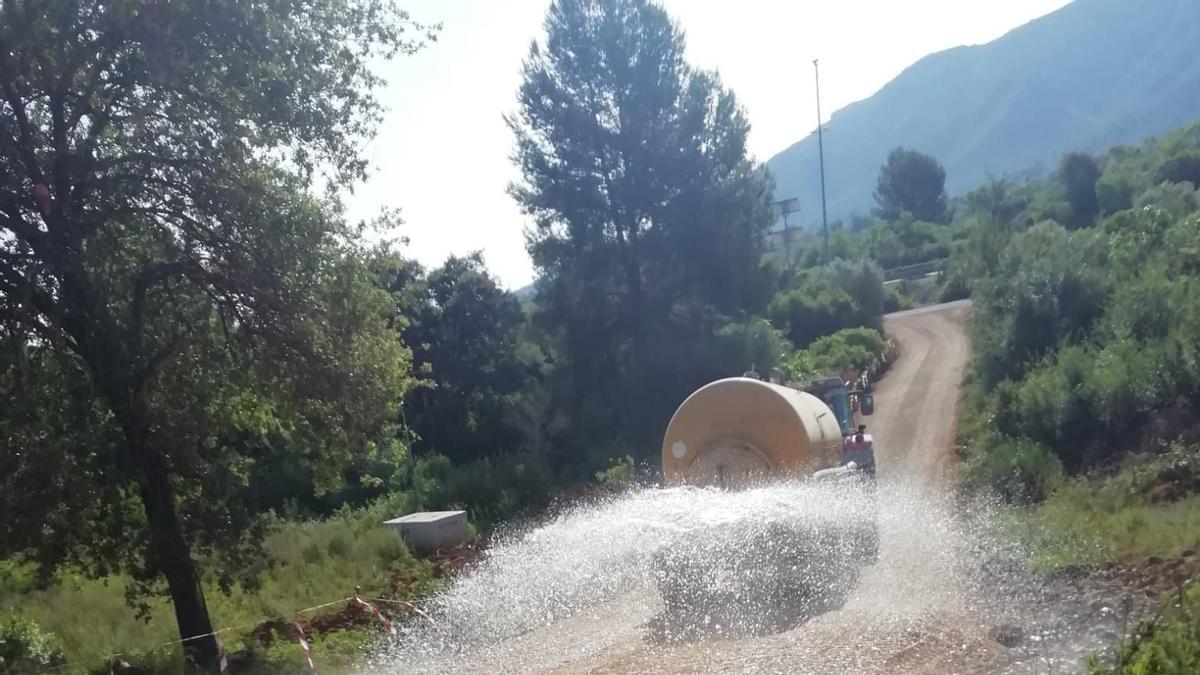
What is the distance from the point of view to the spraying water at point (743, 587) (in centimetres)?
835

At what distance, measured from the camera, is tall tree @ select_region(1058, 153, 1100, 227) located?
55.1 m

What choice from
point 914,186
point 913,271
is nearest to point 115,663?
point 913,271

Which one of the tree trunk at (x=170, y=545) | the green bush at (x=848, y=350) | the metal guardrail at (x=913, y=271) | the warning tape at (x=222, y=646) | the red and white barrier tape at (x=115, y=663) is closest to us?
the red and white barrier tape at (x=115, y=663)

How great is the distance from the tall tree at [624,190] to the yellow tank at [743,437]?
61.2ft

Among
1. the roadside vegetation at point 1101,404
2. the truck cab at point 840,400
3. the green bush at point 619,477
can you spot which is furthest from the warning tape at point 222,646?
the green bush at point 619,477

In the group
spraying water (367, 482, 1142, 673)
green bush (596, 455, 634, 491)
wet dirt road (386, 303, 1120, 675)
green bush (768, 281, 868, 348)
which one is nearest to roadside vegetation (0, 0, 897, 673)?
spraying water (367, 482, 1142, 673)

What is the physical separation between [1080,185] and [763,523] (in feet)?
177

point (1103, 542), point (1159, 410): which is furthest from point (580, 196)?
point (1103, 542)

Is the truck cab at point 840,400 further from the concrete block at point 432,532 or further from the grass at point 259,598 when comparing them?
the concrete block at point 432,532

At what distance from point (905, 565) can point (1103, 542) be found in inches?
79.9

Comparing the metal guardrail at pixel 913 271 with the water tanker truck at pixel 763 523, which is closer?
the water tanker truck at pixel 763 523

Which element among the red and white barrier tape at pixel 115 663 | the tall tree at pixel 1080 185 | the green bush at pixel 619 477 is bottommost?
the red and white barrier tape at pixel 115 663

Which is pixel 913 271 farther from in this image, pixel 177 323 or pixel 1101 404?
pixel 177 323

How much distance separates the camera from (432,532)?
18.3 meters
